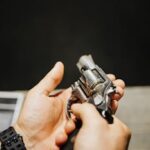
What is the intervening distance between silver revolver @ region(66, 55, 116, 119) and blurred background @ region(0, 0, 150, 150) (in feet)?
1.76

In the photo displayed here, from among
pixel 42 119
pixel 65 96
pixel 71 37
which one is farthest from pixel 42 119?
pixel 71 37

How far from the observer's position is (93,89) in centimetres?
86

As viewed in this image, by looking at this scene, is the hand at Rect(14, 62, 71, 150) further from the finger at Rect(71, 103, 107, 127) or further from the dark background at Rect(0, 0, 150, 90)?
the dark background at Rect(0, 0, 150, 90)

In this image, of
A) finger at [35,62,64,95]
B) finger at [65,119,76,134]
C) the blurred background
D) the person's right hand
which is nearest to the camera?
the person's right hand

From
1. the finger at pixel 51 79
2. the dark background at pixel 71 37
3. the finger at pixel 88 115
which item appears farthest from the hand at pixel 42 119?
the dark background at pixel 71 37

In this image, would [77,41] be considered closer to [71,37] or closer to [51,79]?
[71,37]

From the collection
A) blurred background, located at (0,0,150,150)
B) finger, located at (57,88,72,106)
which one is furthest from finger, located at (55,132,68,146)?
blurred background, located at (0,0,150,150)

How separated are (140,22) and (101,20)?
0.16 metres

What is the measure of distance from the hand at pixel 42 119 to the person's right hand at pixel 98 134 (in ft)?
0.62

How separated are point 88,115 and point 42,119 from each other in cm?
22

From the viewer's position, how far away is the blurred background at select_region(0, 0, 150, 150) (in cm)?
142

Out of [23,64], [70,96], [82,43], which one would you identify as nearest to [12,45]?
[23,64]

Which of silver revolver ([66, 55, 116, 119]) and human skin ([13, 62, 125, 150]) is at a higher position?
silver revolver ([66, 55, 116, 119])

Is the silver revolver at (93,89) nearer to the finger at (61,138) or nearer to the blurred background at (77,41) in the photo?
the finger at (61,138)
